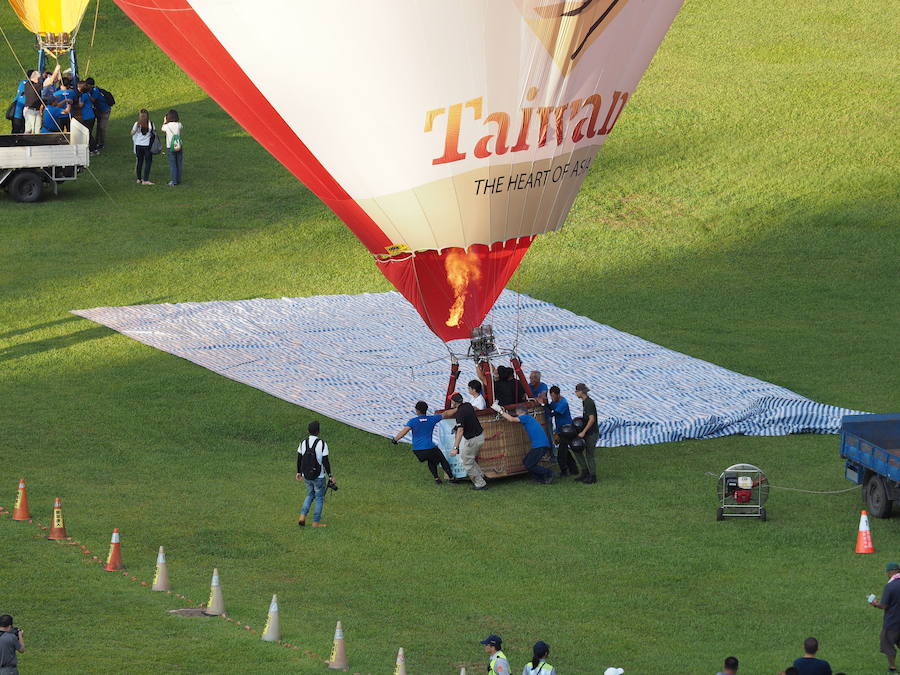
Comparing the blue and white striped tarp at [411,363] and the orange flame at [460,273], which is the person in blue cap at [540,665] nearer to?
the orange flame at [460,273]

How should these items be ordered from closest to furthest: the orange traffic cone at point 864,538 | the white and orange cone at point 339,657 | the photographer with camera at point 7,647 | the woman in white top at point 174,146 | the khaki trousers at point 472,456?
the photographer with camera at point 7,647 → the white and orange cone at point 339,657 → the orange traffic cone at point 864,538 → the khaki trousers at point 472,456 → the woman in white top at point 174,146

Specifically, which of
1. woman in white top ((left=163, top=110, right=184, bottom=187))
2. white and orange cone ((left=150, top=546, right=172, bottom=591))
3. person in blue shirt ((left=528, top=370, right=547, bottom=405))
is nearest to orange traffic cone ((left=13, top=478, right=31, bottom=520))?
white and orange cone ((left=150, top=546, right=172, bottom=591))

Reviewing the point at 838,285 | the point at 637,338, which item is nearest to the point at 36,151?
the point at 637,338

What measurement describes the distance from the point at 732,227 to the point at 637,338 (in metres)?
11.0

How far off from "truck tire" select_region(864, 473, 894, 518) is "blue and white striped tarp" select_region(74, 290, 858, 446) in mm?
4761

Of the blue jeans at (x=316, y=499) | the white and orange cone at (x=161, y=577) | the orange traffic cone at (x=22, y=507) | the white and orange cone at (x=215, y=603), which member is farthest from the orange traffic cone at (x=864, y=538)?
the orange traffic cone at (x=22, y=507)

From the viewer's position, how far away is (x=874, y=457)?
71.3 ft

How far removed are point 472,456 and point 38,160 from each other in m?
19.5

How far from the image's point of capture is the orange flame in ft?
70.9

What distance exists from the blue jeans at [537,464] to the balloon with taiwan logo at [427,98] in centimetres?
302

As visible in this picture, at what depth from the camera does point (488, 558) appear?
2033cm

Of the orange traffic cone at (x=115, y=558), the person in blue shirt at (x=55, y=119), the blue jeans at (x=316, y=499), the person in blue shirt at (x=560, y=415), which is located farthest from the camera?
the person in blue shirt at (x=55, y=119)

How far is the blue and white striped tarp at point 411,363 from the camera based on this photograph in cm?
2709

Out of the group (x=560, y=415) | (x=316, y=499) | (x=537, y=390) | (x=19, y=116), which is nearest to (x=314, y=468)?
(x=316, y=499)
